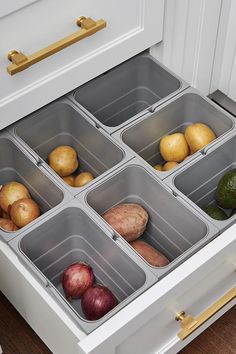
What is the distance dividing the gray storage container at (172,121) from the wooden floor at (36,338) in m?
0.38

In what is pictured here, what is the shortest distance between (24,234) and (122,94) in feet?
1.46

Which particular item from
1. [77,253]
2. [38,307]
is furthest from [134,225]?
[38,307]

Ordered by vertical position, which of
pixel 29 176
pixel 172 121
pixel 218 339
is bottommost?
pixel 218 339

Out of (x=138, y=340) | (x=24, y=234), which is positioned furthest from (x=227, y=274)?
(x=24, y=234)

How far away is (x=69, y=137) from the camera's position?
4.57ft

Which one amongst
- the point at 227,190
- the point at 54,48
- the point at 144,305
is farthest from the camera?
the point at 227,190

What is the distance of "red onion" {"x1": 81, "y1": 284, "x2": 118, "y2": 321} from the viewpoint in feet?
3.81

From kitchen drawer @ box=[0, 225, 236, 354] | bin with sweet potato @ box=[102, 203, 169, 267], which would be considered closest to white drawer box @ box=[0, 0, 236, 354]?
kitchen drawer @ box=[0, 225, 236, 354]

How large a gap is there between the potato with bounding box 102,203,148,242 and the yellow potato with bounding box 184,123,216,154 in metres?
0.17

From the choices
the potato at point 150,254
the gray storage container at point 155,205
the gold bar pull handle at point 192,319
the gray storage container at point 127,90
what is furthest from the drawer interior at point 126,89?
the gold bar pull handle at point 192,319

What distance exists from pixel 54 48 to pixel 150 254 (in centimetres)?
41

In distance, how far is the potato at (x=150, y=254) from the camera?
1230 millimetres

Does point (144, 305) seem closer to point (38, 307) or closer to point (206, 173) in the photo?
point (38, 307)

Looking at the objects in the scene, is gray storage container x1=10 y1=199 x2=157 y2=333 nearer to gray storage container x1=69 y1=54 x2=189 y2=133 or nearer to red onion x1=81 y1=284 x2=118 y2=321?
red onion x1=81 y1=284 x2=118 y2=321
